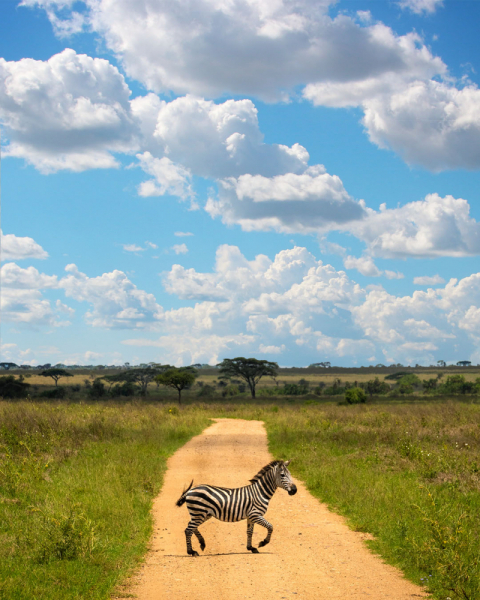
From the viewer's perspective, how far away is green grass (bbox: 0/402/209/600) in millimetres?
6422

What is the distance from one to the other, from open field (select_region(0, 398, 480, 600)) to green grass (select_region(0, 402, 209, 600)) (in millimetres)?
25

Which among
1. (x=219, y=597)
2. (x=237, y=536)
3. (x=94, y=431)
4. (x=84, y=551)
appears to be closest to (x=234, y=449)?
(x=94, y=431)

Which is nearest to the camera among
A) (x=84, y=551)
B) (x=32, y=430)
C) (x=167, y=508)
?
(x=84, y=551)

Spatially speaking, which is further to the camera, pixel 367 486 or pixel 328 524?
pixel 367 486

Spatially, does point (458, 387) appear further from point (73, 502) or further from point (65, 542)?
point (65, 542)

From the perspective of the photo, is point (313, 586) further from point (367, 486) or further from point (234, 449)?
point (234, 449)

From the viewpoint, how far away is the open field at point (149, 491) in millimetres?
6660

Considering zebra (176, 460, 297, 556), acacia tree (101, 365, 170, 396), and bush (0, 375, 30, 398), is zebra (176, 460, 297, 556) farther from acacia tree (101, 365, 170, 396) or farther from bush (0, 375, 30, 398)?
acacia tree (101, 365, 170, 396)

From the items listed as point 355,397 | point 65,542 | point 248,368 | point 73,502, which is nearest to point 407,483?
point 73,502

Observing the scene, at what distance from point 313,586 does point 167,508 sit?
448 cm

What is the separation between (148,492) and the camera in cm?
1112

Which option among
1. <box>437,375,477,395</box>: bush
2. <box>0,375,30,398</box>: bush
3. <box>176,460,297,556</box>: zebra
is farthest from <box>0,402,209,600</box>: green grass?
<box>437,375,477,395</box>: bush

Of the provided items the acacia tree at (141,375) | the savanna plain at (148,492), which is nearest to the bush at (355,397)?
the savanna plain at (148,492)

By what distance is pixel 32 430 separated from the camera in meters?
17.7
